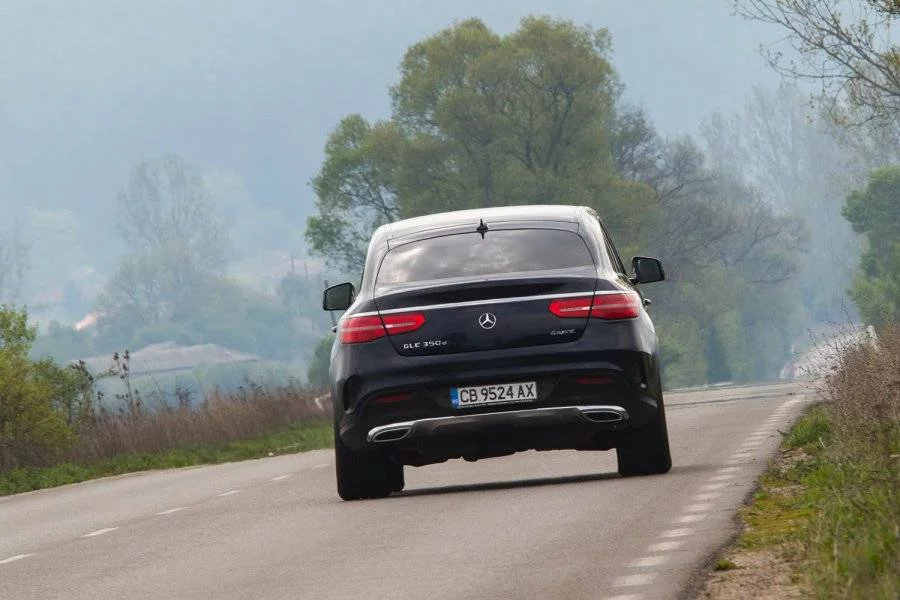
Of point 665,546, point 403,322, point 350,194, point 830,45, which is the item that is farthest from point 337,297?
point 350,194

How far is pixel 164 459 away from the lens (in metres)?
29.9

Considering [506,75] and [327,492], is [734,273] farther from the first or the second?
[327,492]

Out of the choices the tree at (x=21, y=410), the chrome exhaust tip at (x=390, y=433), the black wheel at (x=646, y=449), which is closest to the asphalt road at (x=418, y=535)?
the black wheel at (x=646, y=449)

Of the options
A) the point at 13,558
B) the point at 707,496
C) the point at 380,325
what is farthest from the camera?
the point at 380,325

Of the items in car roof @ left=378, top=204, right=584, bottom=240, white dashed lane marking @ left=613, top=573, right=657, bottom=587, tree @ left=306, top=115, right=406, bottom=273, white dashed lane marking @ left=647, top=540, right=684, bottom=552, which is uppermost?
tree @ left=306, top=115, right=406, bottom=273

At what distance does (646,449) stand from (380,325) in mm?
2297

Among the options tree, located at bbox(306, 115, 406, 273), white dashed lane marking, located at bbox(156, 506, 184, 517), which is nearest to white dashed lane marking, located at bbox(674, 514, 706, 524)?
white dashed lane marking, located at bbox(156, 506, 184, 517)

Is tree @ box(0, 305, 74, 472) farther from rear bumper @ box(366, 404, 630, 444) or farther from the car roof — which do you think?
rear bumper @ box(366, 404, 630, 444)

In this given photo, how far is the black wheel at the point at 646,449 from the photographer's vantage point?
14.5 m

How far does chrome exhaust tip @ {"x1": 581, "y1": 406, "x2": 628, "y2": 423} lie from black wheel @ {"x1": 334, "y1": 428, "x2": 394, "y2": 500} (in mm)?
1585

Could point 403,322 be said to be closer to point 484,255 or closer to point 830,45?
point 484,255

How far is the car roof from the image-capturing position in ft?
47.9

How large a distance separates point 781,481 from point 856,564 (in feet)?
21.2

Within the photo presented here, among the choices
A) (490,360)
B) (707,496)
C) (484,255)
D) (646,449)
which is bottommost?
(707,496)
